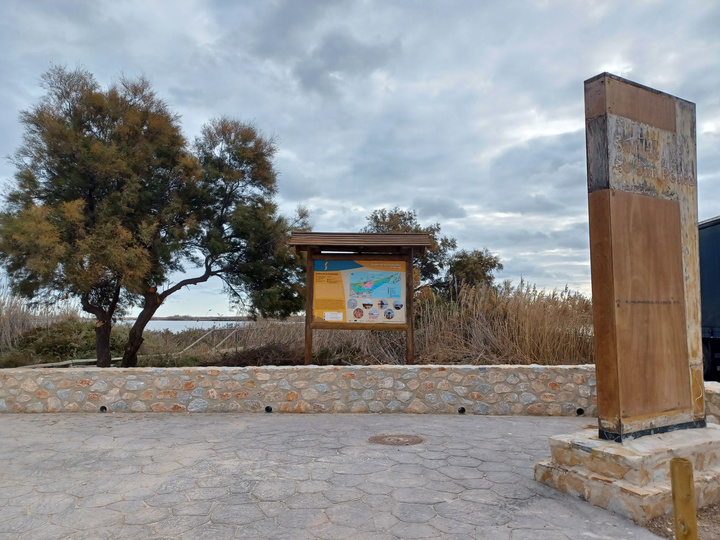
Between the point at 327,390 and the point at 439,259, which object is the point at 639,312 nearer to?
the point at 327,390

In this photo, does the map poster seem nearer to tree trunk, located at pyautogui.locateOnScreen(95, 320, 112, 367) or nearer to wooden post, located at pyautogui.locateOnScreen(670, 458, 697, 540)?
tree trunk, located at pyautogui.locateOnScreen(95, 320, 112, 367)

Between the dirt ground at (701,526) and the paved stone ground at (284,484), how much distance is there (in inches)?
4.8

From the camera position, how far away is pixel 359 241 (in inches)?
317

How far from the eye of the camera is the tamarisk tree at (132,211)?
28.9ft

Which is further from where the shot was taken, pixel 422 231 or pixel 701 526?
pixel 422 231

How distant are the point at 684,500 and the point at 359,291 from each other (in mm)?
6130

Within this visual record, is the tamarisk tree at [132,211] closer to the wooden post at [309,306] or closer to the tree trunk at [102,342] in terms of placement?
the tree trunk at [102,342]

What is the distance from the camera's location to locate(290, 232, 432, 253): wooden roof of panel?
7.97 m

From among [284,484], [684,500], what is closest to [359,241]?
[284,484]

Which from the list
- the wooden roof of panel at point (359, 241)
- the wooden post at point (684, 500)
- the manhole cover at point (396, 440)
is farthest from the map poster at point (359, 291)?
the wooden post at point (684, 500)

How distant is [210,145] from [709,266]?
991 centimetres

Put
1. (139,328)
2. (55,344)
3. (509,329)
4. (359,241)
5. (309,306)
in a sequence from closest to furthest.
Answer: (359,241) → (309,306) → (509,329) → (139,328) → (55,344)

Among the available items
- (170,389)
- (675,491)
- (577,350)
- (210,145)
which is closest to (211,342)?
(210,145)

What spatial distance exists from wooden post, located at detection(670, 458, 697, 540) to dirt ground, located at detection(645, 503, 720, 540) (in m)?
1.02
